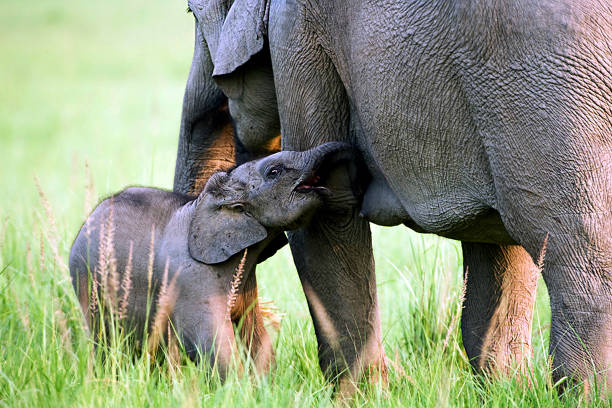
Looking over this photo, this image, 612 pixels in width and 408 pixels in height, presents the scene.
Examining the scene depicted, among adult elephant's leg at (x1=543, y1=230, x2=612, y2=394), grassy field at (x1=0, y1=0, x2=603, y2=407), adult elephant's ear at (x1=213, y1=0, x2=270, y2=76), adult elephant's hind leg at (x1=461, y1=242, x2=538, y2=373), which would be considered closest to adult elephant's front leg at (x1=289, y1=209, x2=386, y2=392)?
grassy field at (x1=0, y1=0, x2=603, y2=407)

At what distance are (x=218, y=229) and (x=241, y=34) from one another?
2.48 ft

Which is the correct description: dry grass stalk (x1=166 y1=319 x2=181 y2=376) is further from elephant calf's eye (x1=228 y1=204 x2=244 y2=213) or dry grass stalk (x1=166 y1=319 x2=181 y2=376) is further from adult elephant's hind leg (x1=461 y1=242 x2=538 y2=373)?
adult elephant's hind leg (x1=461 y1=242 x2=538 y2=373)

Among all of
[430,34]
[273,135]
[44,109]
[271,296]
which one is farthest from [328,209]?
[44,109]

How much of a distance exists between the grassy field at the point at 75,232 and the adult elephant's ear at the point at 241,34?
0.74m

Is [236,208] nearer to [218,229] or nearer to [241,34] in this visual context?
[218,229]

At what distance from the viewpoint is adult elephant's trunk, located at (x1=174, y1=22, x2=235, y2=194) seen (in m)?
3.74

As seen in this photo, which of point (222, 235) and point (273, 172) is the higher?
point (273, 172)

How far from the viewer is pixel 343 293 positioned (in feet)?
11.1

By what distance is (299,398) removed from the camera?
292 cm

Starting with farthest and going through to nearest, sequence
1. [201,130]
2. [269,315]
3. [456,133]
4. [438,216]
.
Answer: [269,315] < [201,130] < [438,216] < [456,133]

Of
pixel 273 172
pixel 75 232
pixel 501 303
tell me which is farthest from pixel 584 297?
pixel 75 232

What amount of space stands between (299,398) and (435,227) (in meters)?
0.74

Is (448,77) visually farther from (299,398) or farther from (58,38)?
(58,38)

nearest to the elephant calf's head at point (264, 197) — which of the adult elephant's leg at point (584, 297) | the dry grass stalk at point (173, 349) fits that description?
the dry grass stalk at point (173, 349)
